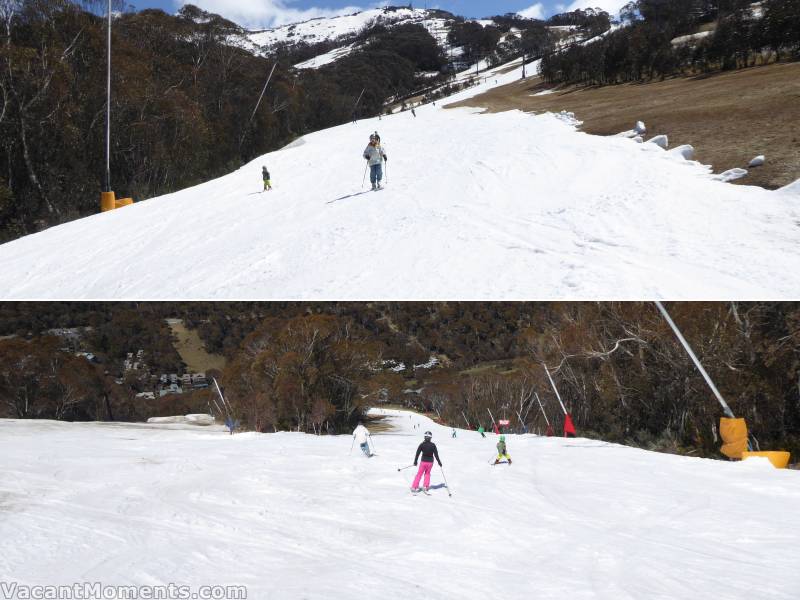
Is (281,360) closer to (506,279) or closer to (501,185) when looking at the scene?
(501,185)

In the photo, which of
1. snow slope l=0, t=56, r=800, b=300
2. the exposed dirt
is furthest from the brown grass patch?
the exposed dirt

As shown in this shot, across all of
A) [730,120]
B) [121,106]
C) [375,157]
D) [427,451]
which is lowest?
[427,451]

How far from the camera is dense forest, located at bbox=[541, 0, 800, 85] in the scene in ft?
131

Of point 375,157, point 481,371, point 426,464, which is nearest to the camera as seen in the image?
point 426,464

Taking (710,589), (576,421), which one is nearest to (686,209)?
(710,589)

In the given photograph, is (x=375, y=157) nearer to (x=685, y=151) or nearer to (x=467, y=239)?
(x=467, y=239)

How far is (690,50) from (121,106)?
41.5 meters

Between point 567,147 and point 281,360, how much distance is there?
102 ft

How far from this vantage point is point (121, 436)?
1903 cm

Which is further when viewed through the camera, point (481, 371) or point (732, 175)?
point (481, 371)

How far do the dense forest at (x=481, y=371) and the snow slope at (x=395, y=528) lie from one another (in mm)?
6509

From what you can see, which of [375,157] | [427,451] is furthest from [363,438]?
[375,157]

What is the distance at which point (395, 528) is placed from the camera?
8195 mm

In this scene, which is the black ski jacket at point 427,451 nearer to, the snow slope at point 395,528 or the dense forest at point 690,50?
the snow slope at point 395,528
